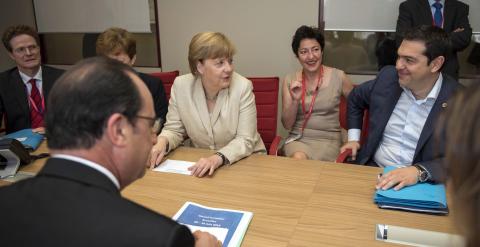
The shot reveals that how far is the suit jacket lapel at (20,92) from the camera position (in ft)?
8.96

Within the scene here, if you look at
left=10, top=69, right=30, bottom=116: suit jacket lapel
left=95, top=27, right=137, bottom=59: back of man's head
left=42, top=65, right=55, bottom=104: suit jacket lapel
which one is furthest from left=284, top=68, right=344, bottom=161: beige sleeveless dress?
left=10, top=69, right=30, bottom=116: suit jacket lapel

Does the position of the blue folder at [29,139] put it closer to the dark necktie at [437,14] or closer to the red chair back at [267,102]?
the red chair back at [267,102]

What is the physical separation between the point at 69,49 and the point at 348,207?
426cm

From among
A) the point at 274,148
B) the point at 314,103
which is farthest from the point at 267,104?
the point at 274,148

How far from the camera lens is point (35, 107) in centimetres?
278

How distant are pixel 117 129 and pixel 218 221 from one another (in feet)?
2.17

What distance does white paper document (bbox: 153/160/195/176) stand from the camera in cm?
194

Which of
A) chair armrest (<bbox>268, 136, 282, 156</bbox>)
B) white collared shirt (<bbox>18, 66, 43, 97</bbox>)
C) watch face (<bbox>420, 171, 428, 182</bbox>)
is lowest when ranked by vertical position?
chair armrest (<bbox>268, 136, 282, 156</bbox>)

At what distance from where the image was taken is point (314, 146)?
2.82 m

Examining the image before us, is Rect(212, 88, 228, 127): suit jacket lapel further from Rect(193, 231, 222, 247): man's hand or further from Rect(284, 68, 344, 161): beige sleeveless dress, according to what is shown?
Rect(193, 231, 222, 247): man's hand

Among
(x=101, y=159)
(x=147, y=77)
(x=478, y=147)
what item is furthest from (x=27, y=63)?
(x=478, y=147)

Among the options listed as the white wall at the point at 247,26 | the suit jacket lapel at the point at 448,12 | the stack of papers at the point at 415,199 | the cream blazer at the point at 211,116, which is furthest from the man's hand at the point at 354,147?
the white wall at the point at 247,26

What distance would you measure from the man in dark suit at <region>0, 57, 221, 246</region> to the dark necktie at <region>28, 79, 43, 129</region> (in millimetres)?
2098

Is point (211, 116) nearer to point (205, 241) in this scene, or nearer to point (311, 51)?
point (311, 51)
